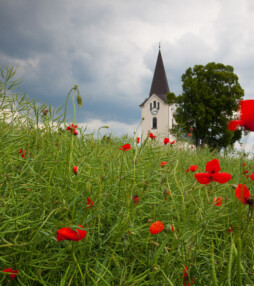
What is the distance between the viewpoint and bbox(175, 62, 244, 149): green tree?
877 inches

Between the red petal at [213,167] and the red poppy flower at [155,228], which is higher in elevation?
the red petal at [213,167]

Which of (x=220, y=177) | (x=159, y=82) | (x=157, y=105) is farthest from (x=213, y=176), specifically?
(x=159, y=82)

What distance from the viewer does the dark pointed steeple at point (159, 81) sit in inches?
1513

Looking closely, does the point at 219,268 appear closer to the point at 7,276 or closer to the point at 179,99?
the point at 7,276

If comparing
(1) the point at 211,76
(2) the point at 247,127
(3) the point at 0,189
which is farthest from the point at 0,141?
(1) the point at 211,76

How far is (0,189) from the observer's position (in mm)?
1222

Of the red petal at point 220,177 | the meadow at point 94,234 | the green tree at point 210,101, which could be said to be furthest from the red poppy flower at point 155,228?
the green tree at point 210,101

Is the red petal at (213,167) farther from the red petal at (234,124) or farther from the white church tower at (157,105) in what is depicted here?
the white church tower at (157,105)

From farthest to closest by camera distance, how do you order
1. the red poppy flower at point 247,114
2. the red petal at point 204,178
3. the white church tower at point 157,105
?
the white church tower at point 157,105 → the red petal at point 204,178 → the red poppy flower at point 247,114

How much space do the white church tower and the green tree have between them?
525 inches

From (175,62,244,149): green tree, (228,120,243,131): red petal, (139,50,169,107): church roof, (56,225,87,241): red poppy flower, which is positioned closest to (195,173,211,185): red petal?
(228,120,243,131): red petal

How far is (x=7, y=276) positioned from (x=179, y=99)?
80.4 ft

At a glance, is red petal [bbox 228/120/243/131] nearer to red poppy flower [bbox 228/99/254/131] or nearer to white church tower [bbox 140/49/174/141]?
red poppy flower [bbox 228/99/254/131]

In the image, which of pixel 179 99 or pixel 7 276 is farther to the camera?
pixel 179 99
